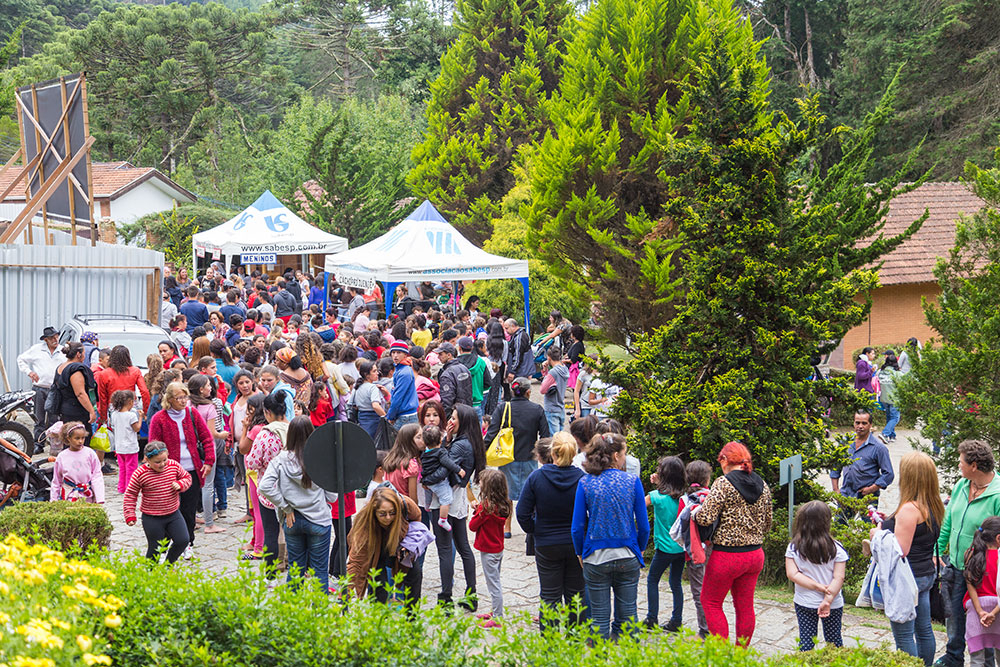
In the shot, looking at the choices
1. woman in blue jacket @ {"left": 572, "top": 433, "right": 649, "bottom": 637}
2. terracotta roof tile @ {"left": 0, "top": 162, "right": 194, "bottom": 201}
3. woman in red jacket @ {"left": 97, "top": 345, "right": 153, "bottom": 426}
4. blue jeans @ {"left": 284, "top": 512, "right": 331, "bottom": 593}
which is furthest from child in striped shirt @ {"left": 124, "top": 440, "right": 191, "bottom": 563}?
terracotta roof tile @ {"left": 0, "top": 162, "right": 194, "bottom": 201}

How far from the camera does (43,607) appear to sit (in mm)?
4023

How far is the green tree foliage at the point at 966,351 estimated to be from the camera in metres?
9.25

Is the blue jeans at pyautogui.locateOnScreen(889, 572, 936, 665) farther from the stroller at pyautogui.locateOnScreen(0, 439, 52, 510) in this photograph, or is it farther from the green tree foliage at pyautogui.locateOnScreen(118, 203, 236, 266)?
the green tree foliage at pyautogui.locateOnScreen(118, 203, 236, 266)

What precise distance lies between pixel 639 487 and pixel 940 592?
2.73 metres

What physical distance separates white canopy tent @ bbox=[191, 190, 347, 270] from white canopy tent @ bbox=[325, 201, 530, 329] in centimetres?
453

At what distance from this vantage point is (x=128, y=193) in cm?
4028

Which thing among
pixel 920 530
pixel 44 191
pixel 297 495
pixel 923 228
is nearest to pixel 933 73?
pixel 923 228

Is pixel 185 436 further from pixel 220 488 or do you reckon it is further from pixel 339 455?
pixel 339 455

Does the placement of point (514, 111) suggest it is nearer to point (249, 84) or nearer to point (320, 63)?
point (249, 84)

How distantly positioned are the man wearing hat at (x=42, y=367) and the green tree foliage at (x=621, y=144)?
814 cm

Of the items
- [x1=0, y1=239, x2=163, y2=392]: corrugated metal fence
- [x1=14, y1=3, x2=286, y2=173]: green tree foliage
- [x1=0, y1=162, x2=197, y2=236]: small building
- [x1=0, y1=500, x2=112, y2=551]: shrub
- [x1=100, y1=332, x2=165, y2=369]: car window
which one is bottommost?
[x1=0, y1=500, x2=112, y2=551]: shrub

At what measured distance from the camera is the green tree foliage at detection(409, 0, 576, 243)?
29.0 metres

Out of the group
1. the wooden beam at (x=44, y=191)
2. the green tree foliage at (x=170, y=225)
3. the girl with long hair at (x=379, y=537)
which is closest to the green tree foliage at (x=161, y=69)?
the green tree foliage at (x=170, y=225)

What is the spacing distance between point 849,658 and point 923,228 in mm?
22905
